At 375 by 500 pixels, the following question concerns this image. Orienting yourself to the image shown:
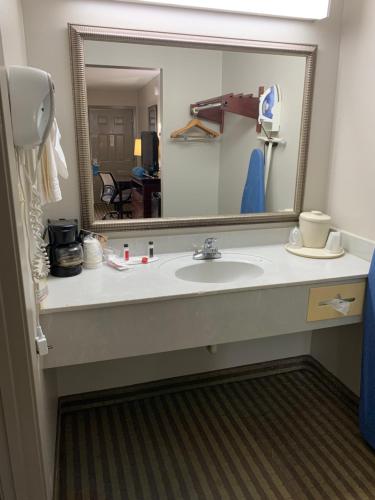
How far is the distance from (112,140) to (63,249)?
1.73 feet

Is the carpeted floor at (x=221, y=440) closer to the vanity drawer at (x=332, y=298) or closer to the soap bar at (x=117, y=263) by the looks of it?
the vanity drawer at (x=332, y=298)

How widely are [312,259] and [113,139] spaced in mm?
1091

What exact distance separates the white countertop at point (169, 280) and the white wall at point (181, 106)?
29 cm

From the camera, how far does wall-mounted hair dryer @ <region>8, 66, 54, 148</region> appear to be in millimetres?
1016

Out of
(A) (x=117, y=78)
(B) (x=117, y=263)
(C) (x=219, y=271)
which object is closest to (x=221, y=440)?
(C) (x=219, y=271)

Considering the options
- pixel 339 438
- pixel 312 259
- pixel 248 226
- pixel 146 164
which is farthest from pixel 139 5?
pixel 339 438

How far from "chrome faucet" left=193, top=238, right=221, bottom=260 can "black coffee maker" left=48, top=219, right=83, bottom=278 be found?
22.8 inches

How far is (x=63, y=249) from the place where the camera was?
5.30 feet

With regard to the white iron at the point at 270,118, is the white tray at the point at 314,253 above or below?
below

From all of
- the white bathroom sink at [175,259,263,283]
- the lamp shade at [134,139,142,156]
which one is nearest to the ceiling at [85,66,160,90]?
the lamp shade at [134,139,142,156]

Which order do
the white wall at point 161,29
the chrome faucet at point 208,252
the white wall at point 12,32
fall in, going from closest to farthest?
the white wall at point 12,32 < the white wall at point 161,29 < the chrome faucet at point 208,252

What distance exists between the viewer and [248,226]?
2.09m

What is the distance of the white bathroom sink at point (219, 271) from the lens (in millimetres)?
1893

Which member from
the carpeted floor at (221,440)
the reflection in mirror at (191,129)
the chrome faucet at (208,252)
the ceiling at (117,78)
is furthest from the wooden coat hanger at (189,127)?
the carpeted floor at (221,440)
